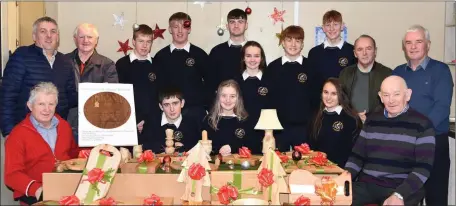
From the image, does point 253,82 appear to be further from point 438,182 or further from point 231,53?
point 438,182

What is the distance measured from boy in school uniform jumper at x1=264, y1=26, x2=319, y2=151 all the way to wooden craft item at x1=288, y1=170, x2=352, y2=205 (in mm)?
1484

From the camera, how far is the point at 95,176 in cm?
235

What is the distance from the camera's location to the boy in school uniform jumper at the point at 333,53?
13.9 feet

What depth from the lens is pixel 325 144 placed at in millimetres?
3541

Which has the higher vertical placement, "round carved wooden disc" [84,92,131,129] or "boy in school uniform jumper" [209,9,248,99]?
"boy in school uniform jumper" [209,9,248,99]

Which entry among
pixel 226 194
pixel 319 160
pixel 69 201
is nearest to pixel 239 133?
pixel 319 160

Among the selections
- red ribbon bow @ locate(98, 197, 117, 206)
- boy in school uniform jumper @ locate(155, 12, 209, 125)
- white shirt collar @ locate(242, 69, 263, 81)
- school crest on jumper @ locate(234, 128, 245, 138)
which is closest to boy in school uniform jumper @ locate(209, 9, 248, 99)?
boy in school uniform jumper @ locate(155, 12, 209, 125)

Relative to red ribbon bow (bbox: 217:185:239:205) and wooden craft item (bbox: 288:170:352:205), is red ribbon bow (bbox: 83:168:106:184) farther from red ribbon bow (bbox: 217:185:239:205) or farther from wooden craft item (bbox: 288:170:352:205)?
wooden craft item (bbox: 288:170:352:205)

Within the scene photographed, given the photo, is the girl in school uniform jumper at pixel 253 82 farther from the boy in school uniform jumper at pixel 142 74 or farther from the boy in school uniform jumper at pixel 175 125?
the boy in school uniform jumper at pixel 142 74

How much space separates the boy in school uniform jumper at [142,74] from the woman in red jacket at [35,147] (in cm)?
101

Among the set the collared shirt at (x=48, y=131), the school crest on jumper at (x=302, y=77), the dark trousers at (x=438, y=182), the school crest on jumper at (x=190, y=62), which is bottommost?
the dark trousers at (x=438, y=182)

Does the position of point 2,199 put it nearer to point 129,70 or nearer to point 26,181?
point 26,181

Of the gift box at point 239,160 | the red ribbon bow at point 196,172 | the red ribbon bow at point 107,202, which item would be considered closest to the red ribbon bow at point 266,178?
the red ribbon bow at point 196,172

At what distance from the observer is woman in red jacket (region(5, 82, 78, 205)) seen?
2.89 metres
